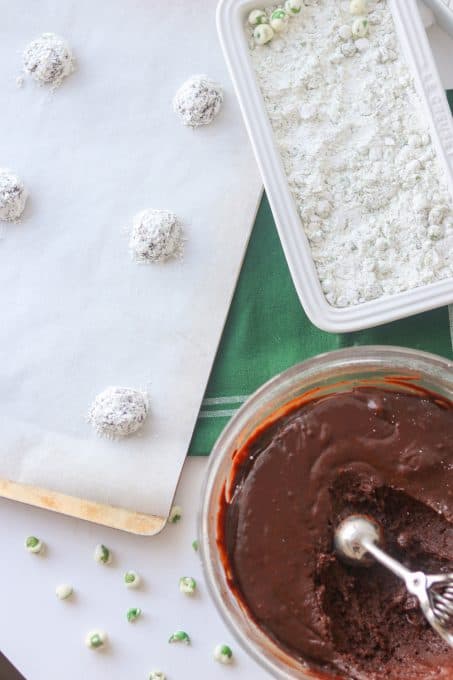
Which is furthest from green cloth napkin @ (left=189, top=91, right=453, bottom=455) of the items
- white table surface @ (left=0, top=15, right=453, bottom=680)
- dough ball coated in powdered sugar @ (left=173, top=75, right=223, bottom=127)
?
dough ball coated in powdered sugar @ (left=173, top=75, right=223, bottom=127)

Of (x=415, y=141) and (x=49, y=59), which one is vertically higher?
(x=49, y=59)

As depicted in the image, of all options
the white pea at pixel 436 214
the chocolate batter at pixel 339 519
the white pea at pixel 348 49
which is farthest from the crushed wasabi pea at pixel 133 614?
the white pea at pixel 348 49

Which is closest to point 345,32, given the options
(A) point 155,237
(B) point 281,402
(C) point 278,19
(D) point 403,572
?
(C) point 278,19

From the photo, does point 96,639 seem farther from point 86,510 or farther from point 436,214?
point 436,214

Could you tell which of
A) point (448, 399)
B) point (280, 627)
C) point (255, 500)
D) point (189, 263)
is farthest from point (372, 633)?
point (189, 263)

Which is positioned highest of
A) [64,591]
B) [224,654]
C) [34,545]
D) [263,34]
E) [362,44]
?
[263,34]
